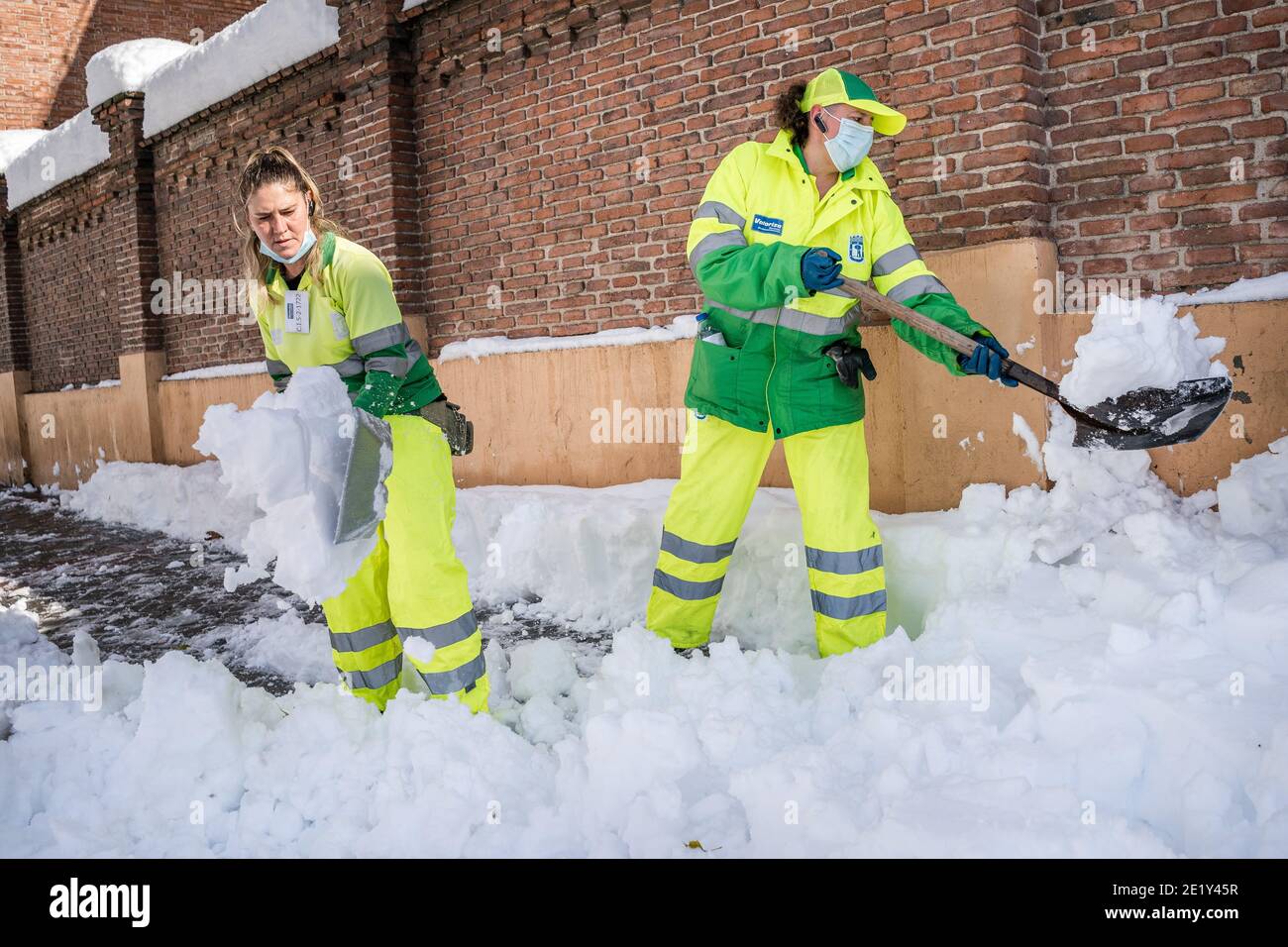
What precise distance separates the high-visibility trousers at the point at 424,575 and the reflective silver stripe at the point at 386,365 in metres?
0.16

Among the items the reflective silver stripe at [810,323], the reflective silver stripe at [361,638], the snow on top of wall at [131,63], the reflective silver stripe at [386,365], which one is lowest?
the reflective silver stripe at [361,638]

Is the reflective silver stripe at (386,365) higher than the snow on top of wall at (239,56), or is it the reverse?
the snow on top of wall at (239,56)

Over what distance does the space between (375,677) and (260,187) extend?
1.66 m

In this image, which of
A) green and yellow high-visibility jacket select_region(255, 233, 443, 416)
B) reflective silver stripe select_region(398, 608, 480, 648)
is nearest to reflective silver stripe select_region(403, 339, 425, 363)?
green and yellow high-visibility jacket select_region(255, 233, 443, 416)

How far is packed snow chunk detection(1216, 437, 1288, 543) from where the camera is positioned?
351 cm

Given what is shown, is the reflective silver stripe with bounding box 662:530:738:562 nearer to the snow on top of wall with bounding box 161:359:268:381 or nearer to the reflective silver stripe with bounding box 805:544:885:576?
the reflective silver stripe with bounding box 805:544:885:576

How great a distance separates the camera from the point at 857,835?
7.76 feet

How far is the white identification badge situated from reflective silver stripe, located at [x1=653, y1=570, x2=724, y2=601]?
162 centimetres

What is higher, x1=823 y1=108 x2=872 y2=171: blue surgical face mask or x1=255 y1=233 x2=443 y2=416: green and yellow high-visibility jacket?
x1=823 y1=108 x2=872 y2=171: blue surgical face mask

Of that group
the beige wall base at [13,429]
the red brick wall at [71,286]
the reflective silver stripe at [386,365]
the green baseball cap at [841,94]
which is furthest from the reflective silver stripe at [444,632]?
the beige wall base at [13,429]

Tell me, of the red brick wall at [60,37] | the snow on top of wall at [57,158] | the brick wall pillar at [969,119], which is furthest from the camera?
the red brick wall at [60,37]

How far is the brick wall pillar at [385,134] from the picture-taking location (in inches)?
285

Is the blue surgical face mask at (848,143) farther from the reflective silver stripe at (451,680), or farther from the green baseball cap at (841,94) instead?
the reflective silver stripe at (451,680)

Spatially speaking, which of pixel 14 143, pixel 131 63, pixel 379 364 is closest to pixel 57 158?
pixel 131 63
